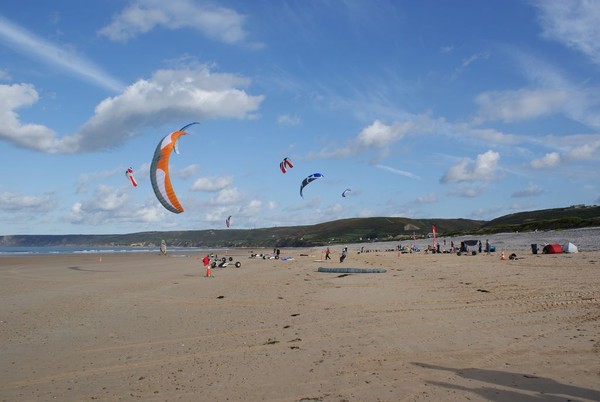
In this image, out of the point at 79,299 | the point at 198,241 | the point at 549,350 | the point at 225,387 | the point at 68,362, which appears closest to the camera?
Result: the point at 225,387

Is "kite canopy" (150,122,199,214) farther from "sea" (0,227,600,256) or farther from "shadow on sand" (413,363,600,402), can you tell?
"sea" (0,227,600,256)

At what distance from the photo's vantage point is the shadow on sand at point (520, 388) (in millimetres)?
4941

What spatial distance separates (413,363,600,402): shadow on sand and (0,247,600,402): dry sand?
0.02 meters

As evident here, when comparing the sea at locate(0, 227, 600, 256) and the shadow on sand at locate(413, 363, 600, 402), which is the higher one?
the sea at locate(0, 227, 600, 256)

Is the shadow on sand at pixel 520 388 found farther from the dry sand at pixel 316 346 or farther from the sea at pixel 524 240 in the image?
the sea at pixel 524 240

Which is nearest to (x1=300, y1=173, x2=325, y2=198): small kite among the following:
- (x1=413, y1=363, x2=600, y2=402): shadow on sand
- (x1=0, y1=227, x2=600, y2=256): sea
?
(x1=0, y1=227, x2=600, y2=256): sea

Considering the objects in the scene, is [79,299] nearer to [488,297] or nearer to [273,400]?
[273,400]

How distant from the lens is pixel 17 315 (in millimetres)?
11727

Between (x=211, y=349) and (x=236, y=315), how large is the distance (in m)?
3.05

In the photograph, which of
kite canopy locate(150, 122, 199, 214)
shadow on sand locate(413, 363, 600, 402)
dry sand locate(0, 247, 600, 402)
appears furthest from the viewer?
kite canopy locate(150, 122, 199, 214)

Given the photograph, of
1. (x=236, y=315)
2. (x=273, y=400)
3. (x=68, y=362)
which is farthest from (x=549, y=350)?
(x=68, y=362)

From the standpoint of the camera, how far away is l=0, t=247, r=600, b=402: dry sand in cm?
557

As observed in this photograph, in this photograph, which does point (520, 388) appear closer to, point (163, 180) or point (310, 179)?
point (163, 180)

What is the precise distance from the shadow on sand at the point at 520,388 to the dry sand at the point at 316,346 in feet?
0.07
